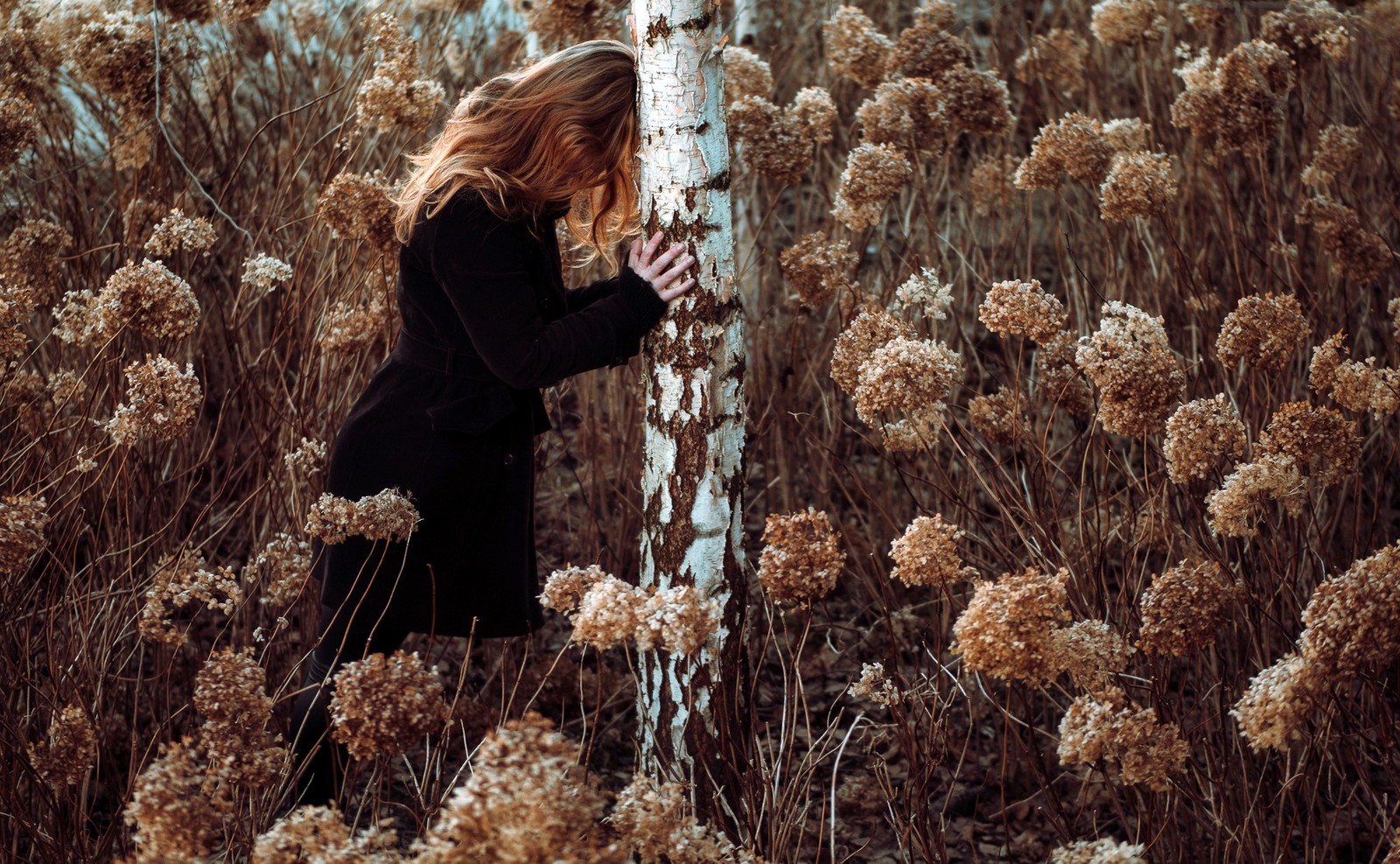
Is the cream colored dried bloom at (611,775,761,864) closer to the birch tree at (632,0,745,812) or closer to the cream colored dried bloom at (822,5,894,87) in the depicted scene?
the birch tree at (632,0,745,812)

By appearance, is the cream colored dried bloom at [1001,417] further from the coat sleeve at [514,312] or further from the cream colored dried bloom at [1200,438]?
the coat sleeve at [514,312]

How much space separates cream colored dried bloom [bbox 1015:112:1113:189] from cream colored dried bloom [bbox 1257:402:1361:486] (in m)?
0.90

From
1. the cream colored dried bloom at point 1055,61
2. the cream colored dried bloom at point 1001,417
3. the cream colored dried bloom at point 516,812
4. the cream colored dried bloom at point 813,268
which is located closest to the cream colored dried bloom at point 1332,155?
the cream colored dried bloom at point 1055,61

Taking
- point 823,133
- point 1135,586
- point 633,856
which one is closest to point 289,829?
point 633,856

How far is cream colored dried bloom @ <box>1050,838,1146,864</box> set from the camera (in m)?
1.55

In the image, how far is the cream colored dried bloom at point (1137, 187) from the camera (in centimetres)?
263

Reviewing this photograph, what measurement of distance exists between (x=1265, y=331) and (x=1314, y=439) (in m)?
0.29

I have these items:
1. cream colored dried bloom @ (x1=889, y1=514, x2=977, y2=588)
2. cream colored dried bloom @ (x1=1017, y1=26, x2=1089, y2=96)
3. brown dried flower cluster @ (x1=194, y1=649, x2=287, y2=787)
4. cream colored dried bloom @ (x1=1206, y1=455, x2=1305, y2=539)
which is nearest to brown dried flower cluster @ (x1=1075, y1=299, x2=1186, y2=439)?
cream colored dried bloom @ (x1=1206, y1=455, x2=1305, y2=539)

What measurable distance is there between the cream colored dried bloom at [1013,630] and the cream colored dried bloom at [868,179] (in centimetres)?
140

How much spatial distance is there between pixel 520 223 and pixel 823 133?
1335mm

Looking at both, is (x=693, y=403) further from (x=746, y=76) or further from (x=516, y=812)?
(x=746, y=76)

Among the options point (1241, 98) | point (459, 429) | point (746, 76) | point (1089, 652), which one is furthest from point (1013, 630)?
point (746, 76)

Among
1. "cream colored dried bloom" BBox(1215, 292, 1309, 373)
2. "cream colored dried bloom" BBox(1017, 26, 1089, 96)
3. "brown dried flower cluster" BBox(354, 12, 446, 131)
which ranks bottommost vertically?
"cream colored dried bloom" BBox(1215, 292, 1309, 373)

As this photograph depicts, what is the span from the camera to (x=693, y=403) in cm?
224
